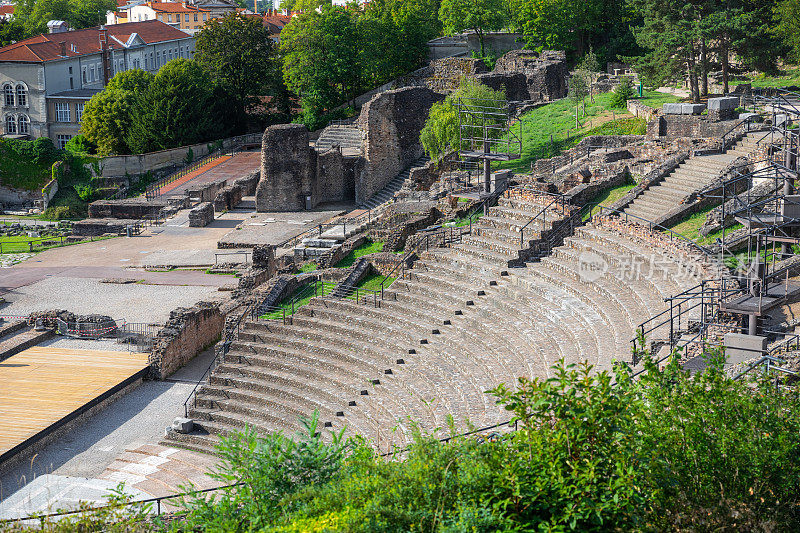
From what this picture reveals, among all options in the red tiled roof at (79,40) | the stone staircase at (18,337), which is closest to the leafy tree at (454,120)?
the stone staircase at (18,337)

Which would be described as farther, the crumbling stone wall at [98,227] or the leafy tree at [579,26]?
the leafy tree at [579,26]

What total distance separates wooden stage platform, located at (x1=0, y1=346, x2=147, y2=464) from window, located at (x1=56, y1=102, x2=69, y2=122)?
37.9 metres

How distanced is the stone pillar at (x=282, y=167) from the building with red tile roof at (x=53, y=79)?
21.9 metres

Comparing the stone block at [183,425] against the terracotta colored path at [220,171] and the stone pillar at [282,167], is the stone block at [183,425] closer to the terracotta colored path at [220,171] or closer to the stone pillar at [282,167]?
the stone pillar at [282,167]

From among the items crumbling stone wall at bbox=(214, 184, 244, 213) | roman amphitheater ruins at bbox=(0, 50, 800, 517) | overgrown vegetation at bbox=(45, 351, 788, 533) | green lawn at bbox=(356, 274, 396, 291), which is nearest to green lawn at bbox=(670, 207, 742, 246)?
roman amphitheater ruins at bbox=(0, 50, 800, 517)

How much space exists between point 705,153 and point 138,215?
28350 millimetres

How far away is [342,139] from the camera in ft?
168

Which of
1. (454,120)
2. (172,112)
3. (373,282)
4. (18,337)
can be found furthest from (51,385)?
(172,112)

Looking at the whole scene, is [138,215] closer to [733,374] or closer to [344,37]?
[344,37]

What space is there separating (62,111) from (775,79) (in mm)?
43271

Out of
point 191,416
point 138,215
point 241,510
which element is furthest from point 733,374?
point 138,215

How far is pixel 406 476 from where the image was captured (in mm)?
12023

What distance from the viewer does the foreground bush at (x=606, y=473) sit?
35.9ft

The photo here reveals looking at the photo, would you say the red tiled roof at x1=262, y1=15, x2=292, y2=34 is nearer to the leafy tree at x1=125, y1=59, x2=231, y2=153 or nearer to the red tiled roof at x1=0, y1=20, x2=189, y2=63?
the red tiled roof at x1=0, y1=20, x2=189, y2=63
